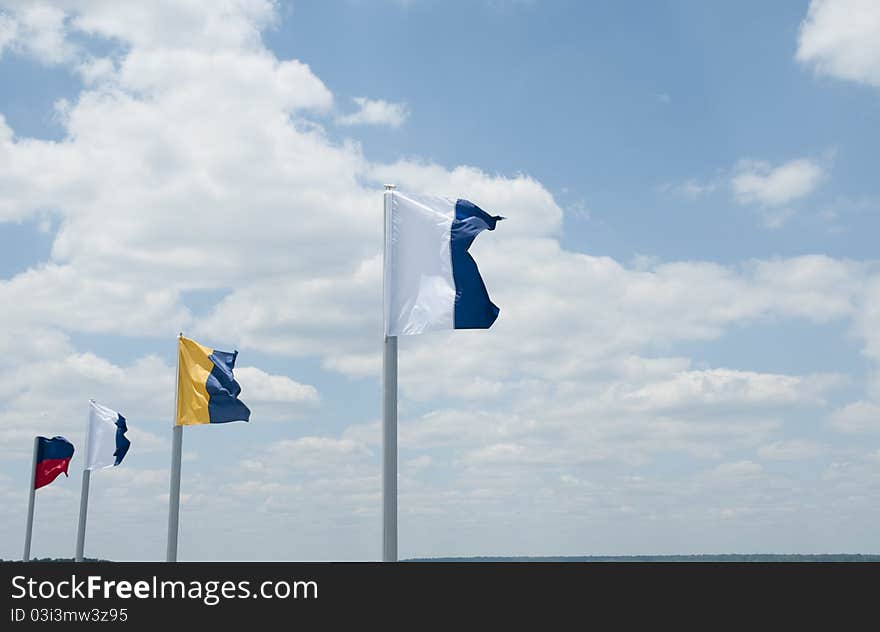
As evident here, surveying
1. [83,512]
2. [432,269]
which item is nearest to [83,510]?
[83,512]

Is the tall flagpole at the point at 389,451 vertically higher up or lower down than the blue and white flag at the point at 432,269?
lower down

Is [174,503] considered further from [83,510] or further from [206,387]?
[83,510]

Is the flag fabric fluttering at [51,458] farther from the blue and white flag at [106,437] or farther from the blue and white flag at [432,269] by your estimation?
the blue and white flag at [432,269]

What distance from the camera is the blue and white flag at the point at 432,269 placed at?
59.7 ft

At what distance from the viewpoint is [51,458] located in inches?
1921

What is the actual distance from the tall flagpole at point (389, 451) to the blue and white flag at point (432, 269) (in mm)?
544

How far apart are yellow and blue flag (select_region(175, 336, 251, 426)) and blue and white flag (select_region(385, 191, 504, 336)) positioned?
13.6 meters

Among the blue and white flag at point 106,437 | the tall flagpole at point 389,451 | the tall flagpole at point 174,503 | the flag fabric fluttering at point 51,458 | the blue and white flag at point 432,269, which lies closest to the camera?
the tall flagpole at point 389,451

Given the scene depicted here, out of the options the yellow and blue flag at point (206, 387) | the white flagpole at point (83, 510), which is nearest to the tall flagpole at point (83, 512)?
the white flagpole at point (83, 510)

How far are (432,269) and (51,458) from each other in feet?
121

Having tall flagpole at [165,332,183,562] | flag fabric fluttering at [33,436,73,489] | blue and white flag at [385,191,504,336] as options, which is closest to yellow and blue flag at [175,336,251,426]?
tall flagpole at [165,332,183,562]
